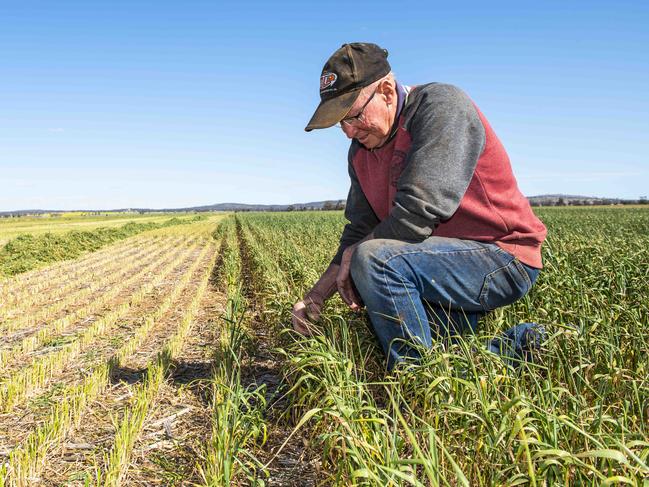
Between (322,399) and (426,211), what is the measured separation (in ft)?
4.04

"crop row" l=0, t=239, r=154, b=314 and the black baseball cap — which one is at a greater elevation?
the black baseball cap

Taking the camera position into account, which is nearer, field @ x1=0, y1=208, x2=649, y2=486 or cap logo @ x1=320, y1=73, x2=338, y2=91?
field @ x1=0, y1=208, x2=649, y2=486

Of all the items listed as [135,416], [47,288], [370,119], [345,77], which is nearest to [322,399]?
[135,416]

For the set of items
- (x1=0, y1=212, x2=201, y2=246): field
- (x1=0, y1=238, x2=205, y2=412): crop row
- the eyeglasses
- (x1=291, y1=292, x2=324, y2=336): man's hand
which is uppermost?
the eyeglasses

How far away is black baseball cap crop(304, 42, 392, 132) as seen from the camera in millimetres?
2676

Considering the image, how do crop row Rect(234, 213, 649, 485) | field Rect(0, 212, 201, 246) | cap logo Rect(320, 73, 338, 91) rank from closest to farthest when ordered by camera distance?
crop row Rect(234, 213, 649, 485)
cap logo Rect(320, 73, 338, 91)
field Rect(0, 212, 201, 246)

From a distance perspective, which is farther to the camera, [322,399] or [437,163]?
[322,399]

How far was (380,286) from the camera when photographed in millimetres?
2713

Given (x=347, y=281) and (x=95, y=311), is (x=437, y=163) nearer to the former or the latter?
(x=347, y=281)

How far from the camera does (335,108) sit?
2703 millimetres

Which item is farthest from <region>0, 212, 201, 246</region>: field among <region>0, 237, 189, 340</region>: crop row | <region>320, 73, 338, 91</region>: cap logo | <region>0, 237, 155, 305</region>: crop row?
<region>320, 73, 338, 91</region>: cap logo

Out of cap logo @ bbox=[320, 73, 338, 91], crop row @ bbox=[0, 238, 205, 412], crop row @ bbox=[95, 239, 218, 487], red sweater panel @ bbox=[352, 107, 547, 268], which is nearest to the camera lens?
crop row @ bbox=[95, 239, 218, 487]

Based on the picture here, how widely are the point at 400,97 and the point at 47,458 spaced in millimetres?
2891

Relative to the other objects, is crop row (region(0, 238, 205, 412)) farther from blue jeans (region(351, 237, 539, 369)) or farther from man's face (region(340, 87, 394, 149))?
man's face (region(340, 87, 394, 149))
